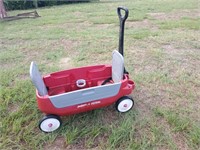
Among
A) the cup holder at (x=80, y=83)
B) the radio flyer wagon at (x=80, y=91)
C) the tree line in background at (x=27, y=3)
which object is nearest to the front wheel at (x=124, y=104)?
the radio flyer wagon at (x=80, y=91)

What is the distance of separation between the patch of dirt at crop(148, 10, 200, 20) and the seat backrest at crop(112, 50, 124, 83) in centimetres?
306

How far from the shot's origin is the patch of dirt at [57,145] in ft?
4.70

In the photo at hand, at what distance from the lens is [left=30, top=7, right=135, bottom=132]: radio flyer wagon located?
4.77 feet

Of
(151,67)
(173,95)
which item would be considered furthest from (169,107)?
(151,67)

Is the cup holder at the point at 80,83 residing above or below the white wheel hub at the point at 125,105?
above

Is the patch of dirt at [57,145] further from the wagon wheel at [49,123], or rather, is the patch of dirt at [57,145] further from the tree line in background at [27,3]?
the tree line in background at [27,3]

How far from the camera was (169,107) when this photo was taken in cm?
176

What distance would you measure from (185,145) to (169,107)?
0.39 metres

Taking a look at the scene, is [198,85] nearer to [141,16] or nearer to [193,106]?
[193,106]

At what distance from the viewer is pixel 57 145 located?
57.1 inches

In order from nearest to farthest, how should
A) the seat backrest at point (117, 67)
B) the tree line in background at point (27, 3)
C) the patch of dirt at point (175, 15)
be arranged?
the seat backrest at point (117, 67), the patch of dirt at point (175, 15), the tree line in background at point (27, 3)

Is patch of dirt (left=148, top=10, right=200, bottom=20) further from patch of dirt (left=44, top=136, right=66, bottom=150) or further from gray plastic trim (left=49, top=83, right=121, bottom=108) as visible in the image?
patch of dirt (left=44, top=136, right=66, bottom=150)

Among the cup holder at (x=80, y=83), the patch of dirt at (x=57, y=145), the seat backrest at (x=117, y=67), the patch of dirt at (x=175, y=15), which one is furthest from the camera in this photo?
the patch of dirt at (x=175, y=15)

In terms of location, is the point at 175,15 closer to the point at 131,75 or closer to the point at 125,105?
the point at 131,75
